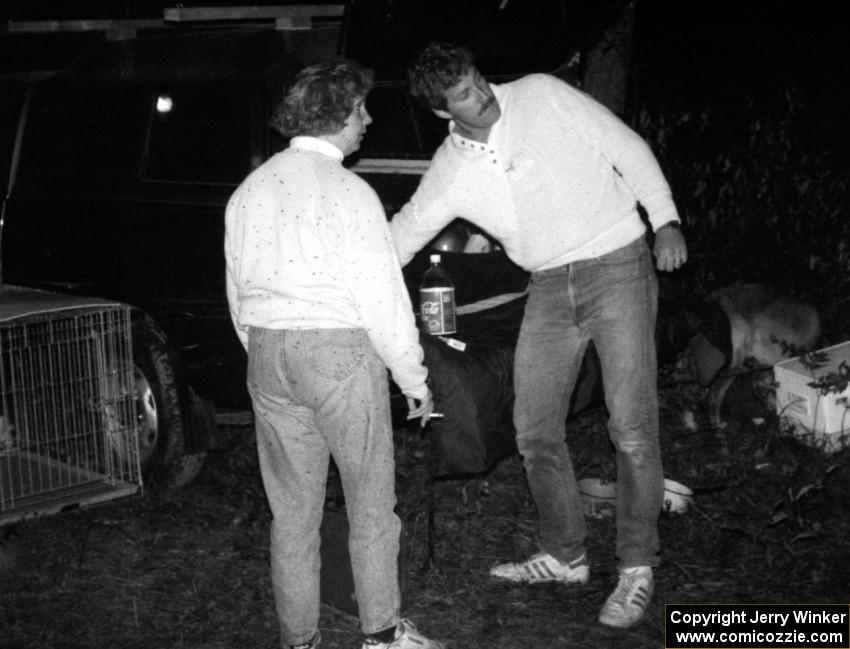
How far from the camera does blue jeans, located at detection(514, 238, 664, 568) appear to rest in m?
3.93

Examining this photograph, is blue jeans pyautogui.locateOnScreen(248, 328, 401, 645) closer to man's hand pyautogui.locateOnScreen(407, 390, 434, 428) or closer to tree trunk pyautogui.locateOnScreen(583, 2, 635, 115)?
man's hand pyautogui.locateOnScreen(407, 390, 434, 428)

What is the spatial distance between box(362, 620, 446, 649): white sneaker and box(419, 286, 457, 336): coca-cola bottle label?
119cm

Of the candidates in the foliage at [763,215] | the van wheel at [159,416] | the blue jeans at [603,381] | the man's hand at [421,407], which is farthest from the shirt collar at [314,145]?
the foliage at [763,215]

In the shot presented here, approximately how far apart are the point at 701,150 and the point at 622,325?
16.8 feet

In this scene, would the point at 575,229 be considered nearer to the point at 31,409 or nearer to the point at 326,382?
the point at 326,382

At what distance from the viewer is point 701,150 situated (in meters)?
8.62

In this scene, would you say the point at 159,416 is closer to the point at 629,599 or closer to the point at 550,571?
the point at 550,571

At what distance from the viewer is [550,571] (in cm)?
441

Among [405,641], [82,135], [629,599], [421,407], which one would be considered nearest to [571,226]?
[421,407]

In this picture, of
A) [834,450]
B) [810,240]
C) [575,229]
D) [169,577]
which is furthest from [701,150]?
[169,577]

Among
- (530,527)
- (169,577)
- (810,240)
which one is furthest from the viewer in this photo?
(810,240)

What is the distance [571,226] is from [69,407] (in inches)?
114

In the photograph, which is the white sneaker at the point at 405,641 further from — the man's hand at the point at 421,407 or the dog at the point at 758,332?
the dog at the point at 758,332

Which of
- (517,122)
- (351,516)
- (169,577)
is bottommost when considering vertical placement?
(169,577)
